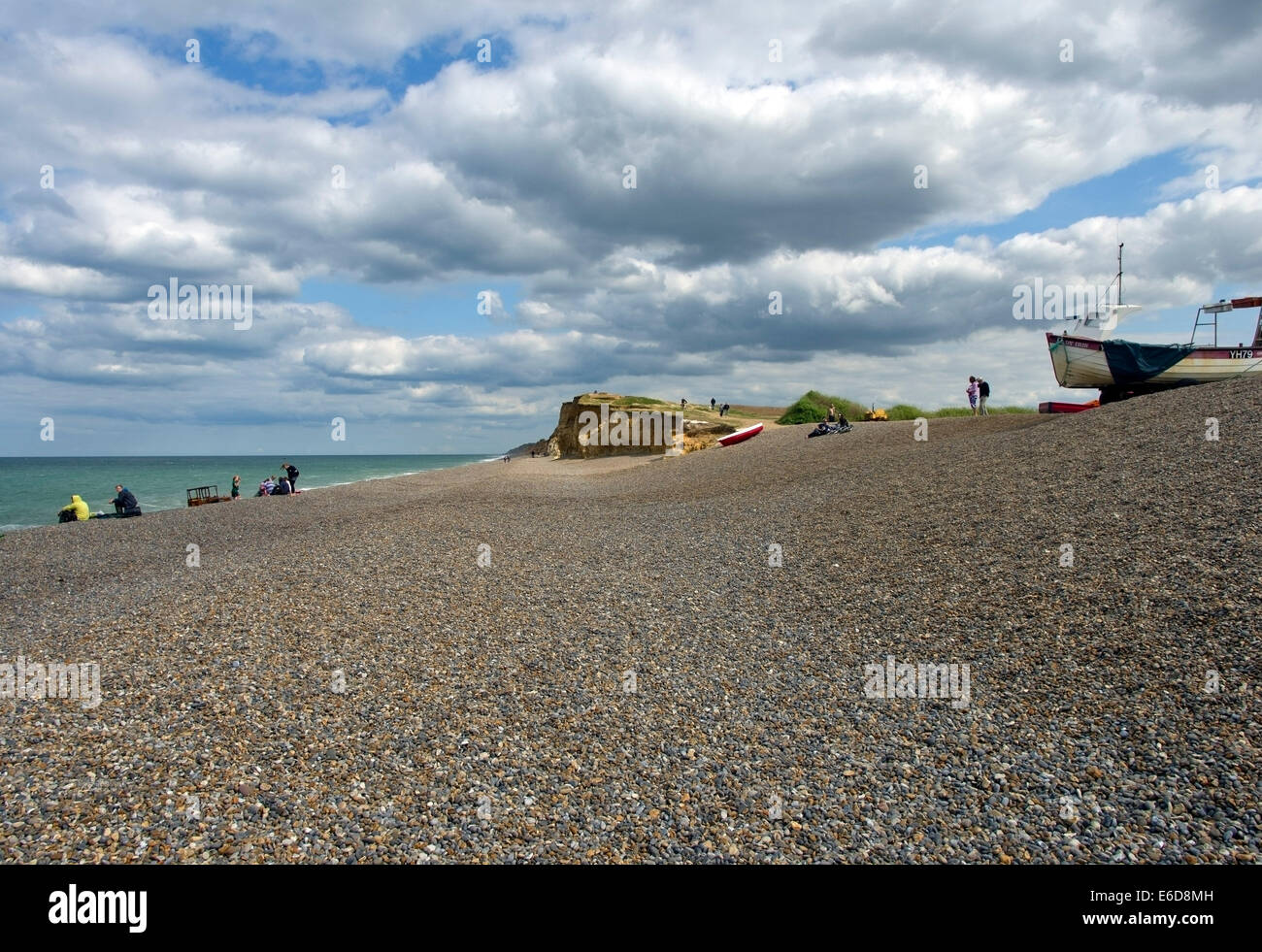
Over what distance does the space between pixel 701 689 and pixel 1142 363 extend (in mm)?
20391

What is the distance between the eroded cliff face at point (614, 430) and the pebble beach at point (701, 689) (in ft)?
94.8

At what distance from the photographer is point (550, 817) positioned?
5531mm

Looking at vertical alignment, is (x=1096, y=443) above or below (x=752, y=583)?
above

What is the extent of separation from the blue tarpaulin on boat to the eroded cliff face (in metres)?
23.4

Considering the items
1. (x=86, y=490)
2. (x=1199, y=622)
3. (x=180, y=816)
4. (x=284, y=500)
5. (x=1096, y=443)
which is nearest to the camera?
(x=180, y=816)

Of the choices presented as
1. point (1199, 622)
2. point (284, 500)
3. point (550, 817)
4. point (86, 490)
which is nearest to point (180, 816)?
point (550, 817)

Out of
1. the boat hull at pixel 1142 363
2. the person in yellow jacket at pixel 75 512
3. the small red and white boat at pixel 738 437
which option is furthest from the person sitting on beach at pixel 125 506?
the boat hull at pixel 1142 363

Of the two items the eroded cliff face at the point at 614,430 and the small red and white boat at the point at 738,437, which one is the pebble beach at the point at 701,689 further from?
the eroded cliff face at the point at 614,430

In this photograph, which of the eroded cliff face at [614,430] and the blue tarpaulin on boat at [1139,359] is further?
the eroded cliff face at [614,430]

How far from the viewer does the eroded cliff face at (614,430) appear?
145ft

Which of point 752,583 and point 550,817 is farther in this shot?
point 752,583

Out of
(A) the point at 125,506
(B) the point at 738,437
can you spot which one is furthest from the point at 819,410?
(A) the point at 125,506
